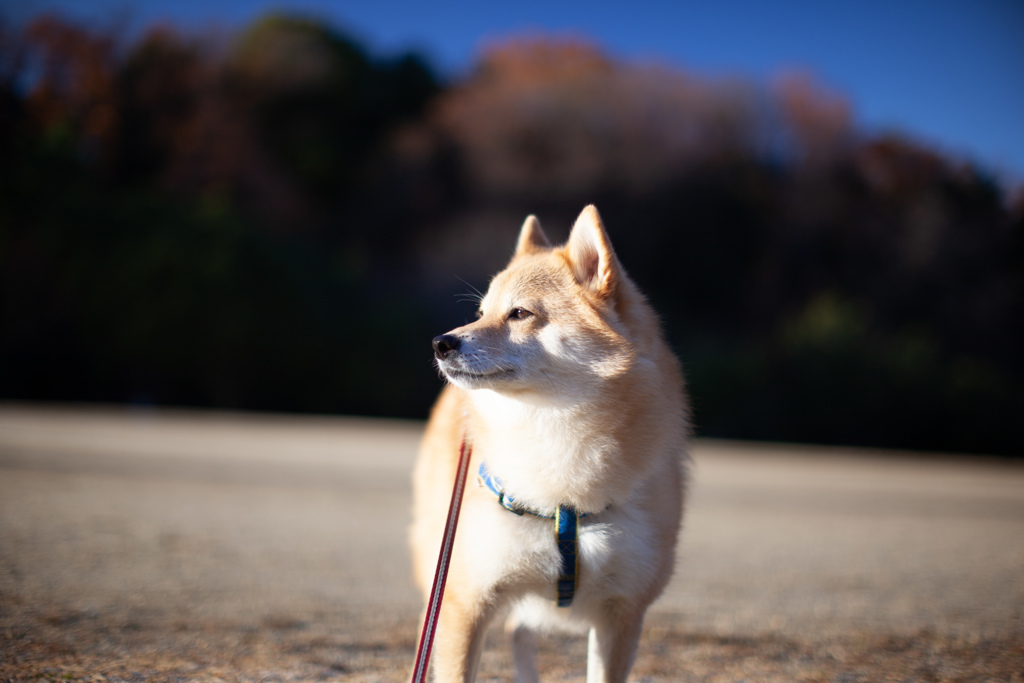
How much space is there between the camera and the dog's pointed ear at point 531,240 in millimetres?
3184

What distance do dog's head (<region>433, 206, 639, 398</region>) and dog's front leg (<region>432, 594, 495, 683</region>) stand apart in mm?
730

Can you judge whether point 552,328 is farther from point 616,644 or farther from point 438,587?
point 616,644

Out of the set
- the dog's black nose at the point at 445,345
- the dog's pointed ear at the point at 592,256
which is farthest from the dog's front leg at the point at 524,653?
the dog's pointed ear at the point at 592,256

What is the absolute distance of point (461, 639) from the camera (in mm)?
2287

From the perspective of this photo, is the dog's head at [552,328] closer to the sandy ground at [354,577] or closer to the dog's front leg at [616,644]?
the dog's front leg at [616,644]

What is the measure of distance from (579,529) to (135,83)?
2370 cm

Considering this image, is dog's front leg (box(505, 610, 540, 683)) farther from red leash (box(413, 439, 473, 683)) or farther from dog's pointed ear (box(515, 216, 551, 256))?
dog's pointed ear (box(515, 216, 551, 256))

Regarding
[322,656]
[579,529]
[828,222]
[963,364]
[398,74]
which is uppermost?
[398,74]

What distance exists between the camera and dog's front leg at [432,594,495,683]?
2.28m

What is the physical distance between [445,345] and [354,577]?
277cm

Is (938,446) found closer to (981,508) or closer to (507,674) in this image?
(981,508)

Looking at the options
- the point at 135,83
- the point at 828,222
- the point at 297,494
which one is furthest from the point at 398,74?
the point at 297,494

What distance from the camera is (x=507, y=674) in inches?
118

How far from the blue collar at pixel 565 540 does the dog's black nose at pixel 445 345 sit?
0.53 meters
